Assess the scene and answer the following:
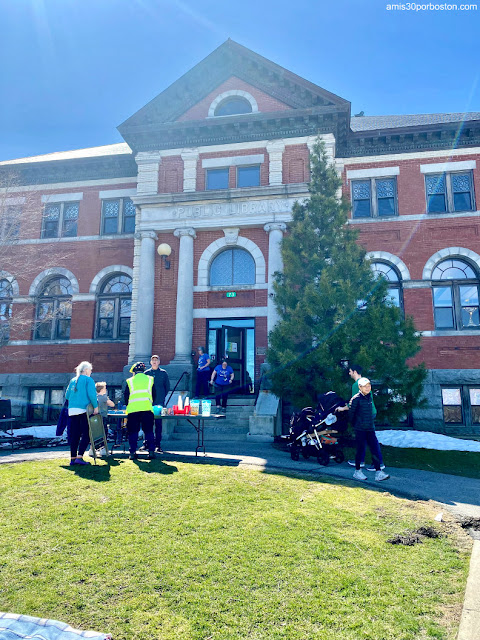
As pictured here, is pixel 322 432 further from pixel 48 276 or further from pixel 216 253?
pixel 48 276

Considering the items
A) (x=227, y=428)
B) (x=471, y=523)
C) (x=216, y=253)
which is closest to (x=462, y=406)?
(x=227, y=428)

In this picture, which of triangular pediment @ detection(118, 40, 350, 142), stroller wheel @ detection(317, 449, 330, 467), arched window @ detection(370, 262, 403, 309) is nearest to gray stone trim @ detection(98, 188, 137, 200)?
triangular pediment @ detection(118, 40, 350, 142)

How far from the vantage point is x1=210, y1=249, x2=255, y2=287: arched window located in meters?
16.4

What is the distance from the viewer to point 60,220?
19.5 meters

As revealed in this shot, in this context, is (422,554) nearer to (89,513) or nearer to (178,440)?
(89,513)

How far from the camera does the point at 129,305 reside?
1842cm

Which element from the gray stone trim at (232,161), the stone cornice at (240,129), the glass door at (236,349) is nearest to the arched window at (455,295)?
the stone cornice at (240,129)

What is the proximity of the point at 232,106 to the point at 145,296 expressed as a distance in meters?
8.24

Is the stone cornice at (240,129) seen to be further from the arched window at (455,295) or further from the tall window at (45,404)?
the tall window at (45,404)

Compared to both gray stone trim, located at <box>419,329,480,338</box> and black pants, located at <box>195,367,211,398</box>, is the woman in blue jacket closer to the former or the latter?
black pants, located at <box>195,367,211,398</box>

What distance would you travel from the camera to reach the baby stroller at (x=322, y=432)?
348 inches

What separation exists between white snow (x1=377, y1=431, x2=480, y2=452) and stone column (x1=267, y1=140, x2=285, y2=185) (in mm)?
9402

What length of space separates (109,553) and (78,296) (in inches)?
616

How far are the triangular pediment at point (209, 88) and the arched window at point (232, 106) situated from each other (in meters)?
0.41
